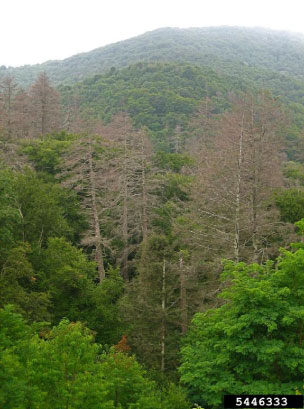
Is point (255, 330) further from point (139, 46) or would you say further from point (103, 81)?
point (139, 46)

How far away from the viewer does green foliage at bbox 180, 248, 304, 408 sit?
10.2 meters

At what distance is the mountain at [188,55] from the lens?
12019 cm

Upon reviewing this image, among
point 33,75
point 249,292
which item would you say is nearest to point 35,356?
point 249,292

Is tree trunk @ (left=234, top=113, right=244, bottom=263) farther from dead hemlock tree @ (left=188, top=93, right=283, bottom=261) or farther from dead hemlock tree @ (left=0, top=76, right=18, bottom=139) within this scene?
dead hemlock tree @ (left=0, top=76, right=18, bottom=139)

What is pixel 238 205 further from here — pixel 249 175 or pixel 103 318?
pixel 103 318

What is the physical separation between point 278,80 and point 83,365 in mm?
106219

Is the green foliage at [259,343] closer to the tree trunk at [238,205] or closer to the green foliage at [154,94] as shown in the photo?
the tree trunk at [238,205]

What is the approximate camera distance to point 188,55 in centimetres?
11812

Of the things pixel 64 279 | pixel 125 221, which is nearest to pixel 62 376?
pixel 64 279

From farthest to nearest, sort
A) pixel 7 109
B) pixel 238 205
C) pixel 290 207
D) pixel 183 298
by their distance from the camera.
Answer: pixel 7 109 < pixel 290 207 < pixel 183 298 < pixel 238 205

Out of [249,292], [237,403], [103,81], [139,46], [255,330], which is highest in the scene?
[139,46]

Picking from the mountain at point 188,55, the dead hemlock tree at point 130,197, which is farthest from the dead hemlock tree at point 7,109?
the mountain at point 188,55

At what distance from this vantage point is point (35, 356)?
9727 mm

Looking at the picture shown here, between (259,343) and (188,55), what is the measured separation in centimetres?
11849
